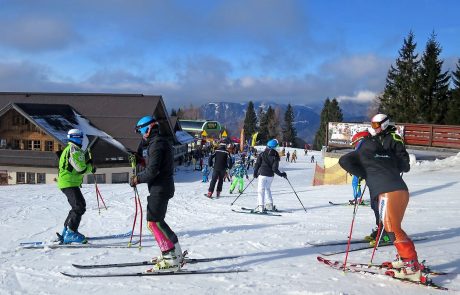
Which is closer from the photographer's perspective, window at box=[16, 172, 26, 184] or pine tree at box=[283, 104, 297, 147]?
window at box=[16, 172, 26, 184]

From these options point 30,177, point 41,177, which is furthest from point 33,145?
point 41,177

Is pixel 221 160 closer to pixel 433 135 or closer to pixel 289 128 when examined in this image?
pixel 433 135

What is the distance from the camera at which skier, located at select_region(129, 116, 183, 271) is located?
5172 millimetres

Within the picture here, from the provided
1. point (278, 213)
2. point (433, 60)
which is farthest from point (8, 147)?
point (433, 60)

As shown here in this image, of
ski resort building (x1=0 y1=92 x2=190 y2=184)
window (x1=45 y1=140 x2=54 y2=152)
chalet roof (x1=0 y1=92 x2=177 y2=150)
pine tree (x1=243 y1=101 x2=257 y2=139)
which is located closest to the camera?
ski resort building (x1=0 y1=92 x2=190 y2=184)

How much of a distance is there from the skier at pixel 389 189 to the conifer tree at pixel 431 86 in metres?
36.7

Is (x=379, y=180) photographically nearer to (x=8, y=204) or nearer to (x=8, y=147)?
(x=8, y=204)

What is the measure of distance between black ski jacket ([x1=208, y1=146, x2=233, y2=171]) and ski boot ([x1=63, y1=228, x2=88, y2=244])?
6865 mm

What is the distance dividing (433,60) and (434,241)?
119ft

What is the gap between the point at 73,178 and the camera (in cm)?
715

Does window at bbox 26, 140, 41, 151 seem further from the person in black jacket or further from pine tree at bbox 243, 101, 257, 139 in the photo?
pine tree at bbox 243, 101, 257, 139

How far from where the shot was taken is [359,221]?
359 inches

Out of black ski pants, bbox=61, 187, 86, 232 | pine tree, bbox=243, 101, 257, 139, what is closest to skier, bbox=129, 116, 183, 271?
black ski pants, bbox=61, 187, 86, 232

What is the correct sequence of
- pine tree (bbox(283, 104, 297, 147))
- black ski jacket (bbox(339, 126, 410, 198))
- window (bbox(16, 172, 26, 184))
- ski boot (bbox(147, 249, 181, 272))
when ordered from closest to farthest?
black ski jacket (bbox(339, 126, 410, 198)) < ski boot (bbox(147, 249, 181, 272)) < window (bbox(16, 172, 26, 184)) < pine tree (bbox(283, 104, 297, 147))
